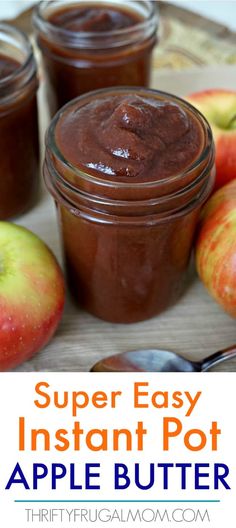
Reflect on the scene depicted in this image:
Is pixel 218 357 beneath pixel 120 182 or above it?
beneath

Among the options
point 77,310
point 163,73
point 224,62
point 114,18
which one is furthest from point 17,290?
point 224,62

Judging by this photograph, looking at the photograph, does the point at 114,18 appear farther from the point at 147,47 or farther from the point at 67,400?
the point at 67,400

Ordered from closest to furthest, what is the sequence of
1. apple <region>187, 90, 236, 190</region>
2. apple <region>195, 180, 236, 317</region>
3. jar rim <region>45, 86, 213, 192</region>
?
jar rim <region>45, 86, 213, 192</region> < apple <region>195, 180, 236, 317</region> < apple <region>187, 90, 236, 190</region>

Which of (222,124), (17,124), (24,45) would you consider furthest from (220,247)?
(24,45)

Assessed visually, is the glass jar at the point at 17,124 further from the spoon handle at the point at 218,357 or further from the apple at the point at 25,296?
the spoon handle at the point at 218,357

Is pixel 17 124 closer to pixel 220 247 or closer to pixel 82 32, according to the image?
pixel 82 32

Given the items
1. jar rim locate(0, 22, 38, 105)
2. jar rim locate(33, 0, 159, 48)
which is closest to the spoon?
jar rim locate(0, 22, 38, 105)

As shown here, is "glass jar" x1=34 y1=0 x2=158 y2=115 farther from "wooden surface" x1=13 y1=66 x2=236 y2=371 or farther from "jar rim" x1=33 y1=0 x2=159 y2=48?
"wooden surface" x1=13 y1=66 x2=236 y2=371
